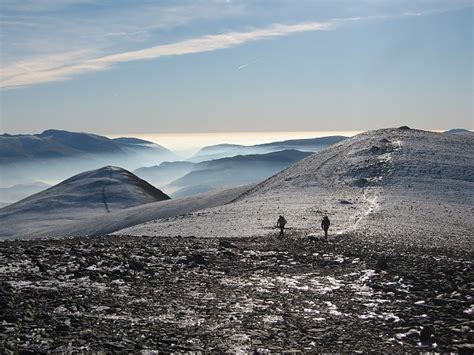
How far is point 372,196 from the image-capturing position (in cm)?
4825

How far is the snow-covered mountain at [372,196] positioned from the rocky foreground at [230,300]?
10.3 metres

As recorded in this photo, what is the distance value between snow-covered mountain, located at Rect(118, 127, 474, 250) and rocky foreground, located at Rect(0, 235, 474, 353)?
33.6ft

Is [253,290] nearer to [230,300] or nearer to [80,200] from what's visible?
[230,300]

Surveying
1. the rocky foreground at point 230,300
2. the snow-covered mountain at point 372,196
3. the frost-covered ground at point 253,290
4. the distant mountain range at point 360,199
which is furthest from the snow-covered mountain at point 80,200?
the rocky foreground at point 230,300

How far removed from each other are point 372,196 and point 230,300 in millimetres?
35539

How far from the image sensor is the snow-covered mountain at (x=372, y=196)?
1329 inches

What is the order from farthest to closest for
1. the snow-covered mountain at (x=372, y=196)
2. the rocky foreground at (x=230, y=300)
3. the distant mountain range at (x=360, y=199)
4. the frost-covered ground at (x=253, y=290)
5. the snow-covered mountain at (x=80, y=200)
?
the snow-covered mountain at (x=80, y=200) < the distant mountain range at (x=360, y=199) < the snow-covered mountain at (x=372, y=196) < the frost-covered ground at (x=253, y=290) < the rocky foreground at (x=230, y=300)

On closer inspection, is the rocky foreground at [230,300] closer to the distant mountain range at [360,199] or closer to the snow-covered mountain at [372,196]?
the distant mountain range at [360,199]

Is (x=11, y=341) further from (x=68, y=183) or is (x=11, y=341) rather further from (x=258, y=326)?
(x=68, y=183)

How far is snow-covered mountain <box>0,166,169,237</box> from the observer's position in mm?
115062

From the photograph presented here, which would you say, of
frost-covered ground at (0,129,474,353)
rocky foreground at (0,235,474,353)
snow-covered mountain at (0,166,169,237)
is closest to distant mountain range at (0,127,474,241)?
frost-covered ground at (0,129,474,353)

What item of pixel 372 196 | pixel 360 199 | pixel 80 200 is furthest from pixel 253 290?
pixel 80 200

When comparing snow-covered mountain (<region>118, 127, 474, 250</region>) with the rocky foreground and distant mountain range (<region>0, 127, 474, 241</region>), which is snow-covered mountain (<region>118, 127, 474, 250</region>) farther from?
the rocky foreground

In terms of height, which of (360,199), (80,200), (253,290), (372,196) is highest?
(372,196)
